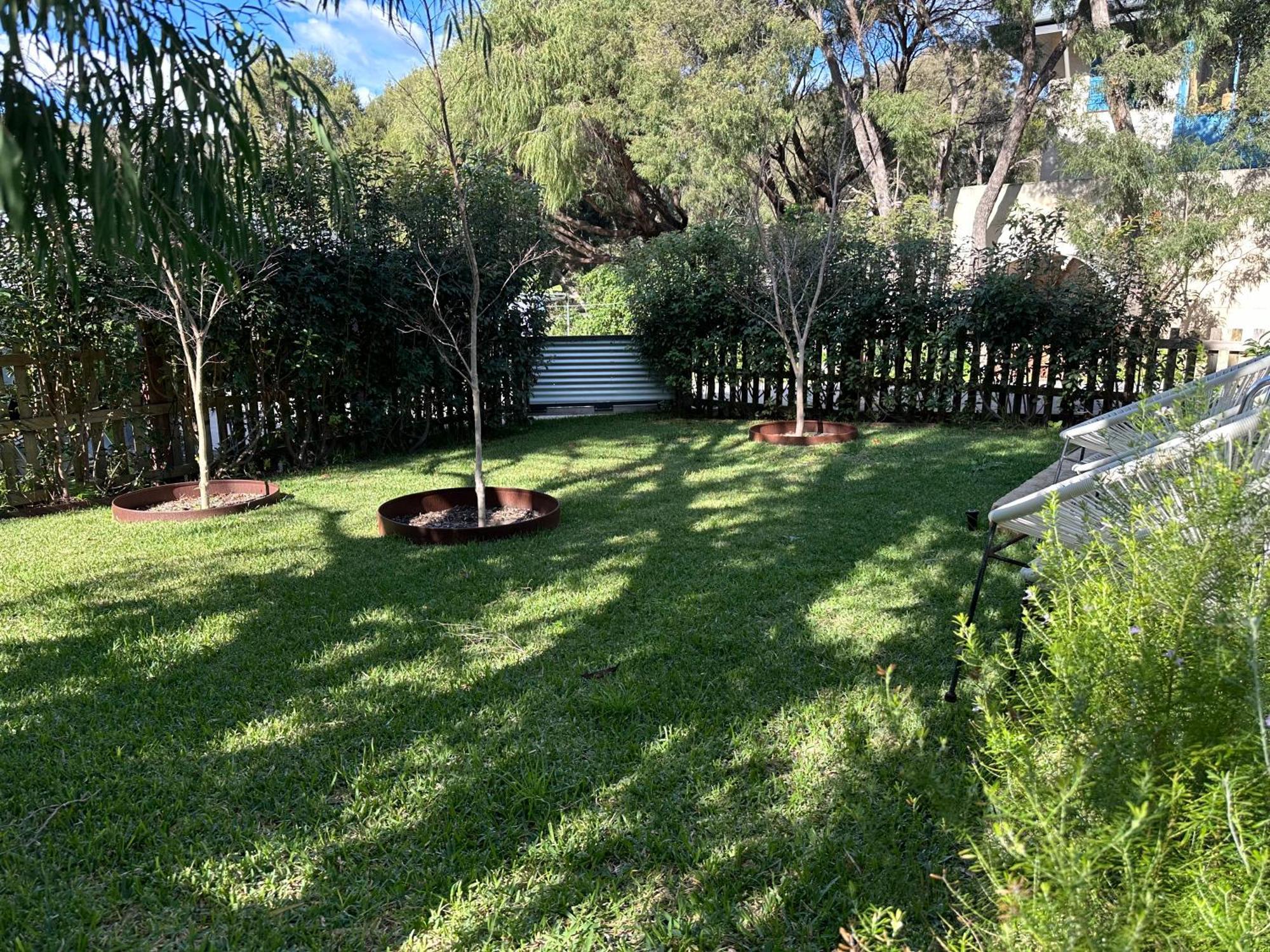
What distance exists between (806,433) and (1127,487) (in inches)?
252

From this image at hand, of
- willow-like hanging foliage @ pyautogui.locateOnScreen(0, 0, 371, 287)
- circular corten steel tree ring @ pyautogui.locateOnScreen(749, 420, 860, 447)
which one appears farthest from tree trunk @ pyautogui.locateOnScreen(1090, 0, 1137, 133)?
willow-like hanging foliage @ pyautogui.locateOnScreen(0, 0, 371, 287)

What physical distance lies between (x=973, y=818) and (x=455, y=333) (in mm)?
7482

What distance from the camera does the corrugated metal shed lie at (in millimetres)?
10805

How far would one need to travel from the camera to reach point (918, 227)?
13391mm

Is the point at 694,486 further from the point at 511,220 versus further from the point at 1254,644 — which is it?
the point at 1254,644

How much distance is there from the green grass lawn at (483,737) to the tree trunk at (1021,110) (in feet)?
49.4

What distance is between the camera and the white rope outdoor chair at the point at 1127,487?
1.75 m

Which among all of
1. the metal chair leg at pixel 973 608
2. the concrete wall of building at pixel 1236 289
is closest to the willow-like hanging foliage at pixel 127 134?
the metal chair leg at pixel 973 608

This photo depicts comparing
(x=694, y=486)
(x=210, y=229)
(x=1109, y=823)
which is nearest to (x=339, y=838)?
(x=210, y=229)

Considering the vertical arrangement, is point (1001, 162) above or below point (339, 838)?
above

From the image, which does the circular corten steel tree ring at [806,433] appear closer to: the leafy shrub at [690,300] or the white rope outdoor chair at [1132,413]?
the leafy shrub at [690,300]

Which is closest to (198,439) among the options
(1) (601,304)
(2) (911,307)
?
(2) (911,307)

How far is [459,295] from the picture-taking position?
8.42m

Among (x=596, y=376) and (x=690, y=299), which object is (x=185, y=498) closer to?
(x=596, y=376)
